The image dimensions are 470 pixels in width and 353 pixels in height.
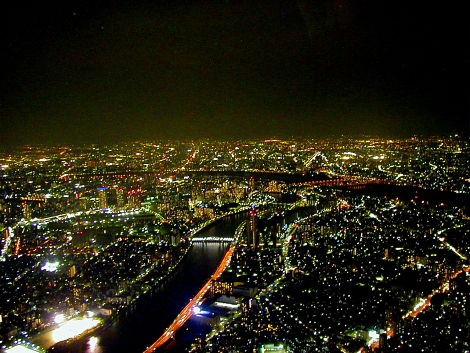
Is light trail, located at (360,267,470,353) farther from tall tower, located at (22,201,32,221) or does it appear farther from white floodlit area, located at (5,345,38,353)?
tall tower, located at (22,201,32,221)

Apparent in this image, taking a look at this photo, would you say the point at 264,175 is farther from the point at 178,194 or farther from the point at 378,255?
the point at 378,255

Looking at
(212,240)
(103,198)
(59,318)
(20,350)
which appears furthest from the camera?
(103,198)

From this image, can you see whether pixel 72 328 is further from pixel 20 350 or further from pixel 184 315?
pixel 184 315

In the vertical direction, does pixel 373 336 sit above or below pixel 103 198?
below

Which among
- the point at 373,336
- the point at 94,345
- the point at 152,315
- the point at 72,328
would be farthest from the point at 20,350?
the point at 373,336

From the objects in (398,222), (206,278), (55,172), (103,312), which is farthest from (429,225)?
(55,172)
